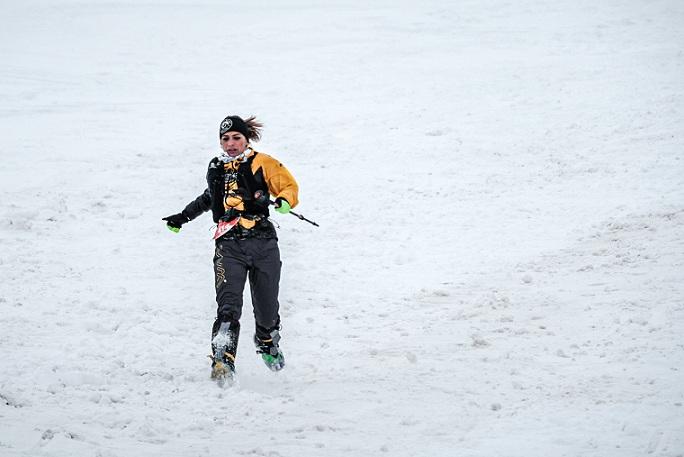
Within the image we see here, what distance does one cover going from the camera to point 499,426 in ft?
15.4

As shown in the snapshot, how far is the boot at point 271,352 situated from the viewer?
6.13m

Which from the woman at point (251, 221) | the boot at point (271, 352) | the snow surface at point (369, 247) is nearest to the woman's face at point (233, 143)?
the woman at point (251, 221)

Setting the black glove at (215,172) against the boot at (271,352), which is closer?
the boot at (271,352)

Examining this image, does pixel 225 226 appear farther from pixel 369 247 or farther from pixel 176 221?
pixel 369 247

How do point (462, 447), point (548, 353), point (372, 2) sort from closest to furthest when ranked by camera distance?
point (462, 447) → point (548, 353) → point (372, 2)

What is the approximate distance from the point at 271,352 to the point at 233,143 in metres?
2.01

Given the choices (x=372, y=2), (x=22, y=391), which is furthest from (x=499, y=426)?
(x=372, y=2)

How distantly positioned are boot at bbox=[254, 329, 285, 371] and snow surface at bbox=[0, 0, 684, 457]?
177 mm

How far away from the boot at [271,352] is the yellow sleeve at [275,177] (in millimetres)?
1276

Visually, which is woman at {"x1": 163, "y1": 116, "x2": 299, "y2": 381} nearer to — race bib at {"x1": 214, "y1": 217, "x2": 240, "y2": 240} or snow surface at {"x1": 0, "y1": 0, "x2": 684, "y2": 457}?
race bib at {"x1": 214, "y1": 217, "x2": 240, "y2": 240}

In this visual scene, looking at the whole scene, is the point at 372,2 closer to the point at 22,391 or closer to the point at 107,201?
the point at 107,201

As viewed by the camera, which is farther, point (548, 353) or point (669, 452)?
point (548, 353)

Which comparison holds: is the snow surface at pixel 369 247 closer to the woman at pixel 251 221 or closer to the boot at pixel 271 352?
the boot at pixel 271 352

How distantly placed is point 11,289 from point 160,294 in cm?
161
